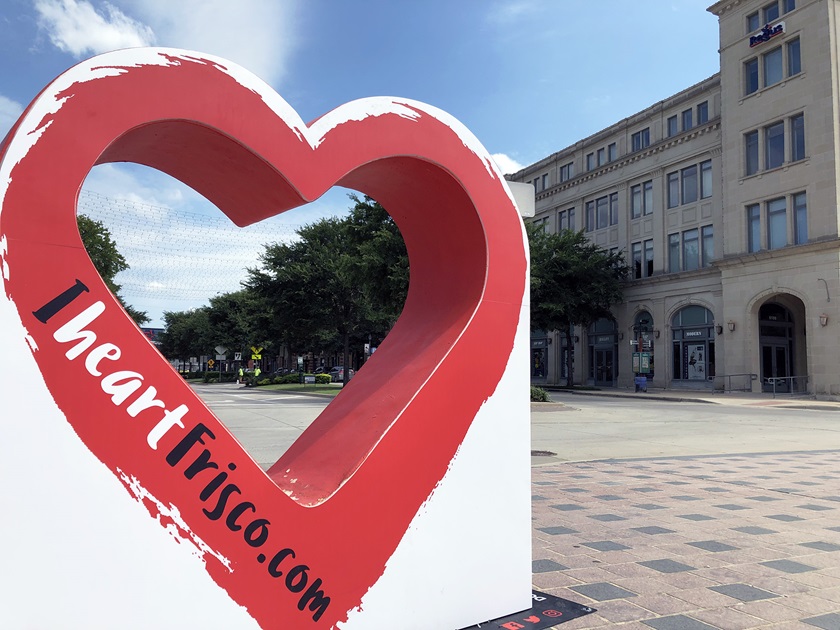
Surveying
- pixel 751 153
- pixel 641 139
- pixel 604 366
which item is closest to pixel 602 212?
pixel 641 139

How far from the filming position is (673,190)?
4072cm

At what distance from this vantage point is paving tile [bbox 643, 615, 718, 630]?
398 cm

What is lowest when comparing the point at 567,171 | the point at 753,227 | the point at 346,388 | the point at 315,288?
the point at 346,388

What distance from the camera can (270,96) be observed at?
331 cm

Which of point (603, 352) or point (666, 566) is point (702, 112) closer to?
point (603, 352)

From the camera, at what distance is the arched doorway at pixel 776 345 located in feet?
113

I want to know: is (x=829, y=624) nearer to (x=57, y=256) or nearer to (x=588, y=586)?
(x=588, y=586)

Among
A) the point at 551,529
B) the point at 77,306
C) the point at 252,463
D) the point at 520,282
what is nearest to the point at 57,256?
the point at 77,306

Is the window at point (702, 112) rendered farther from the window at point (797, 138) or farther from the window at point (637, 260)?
the window at point (637, 260)

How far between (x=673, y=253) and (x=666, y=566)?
3800cm

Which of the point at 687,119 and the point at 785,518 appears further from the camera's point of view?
the point at 687,119

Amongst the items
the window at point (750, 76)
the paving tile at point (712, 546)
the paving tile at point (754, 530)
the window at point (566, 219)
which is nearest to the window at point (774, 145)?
the window at point (750, 76)

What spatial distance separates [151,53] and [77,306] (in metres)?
1.14

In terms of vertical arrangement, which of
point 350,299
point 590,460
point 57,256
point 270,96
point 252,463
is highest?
point 350,299
